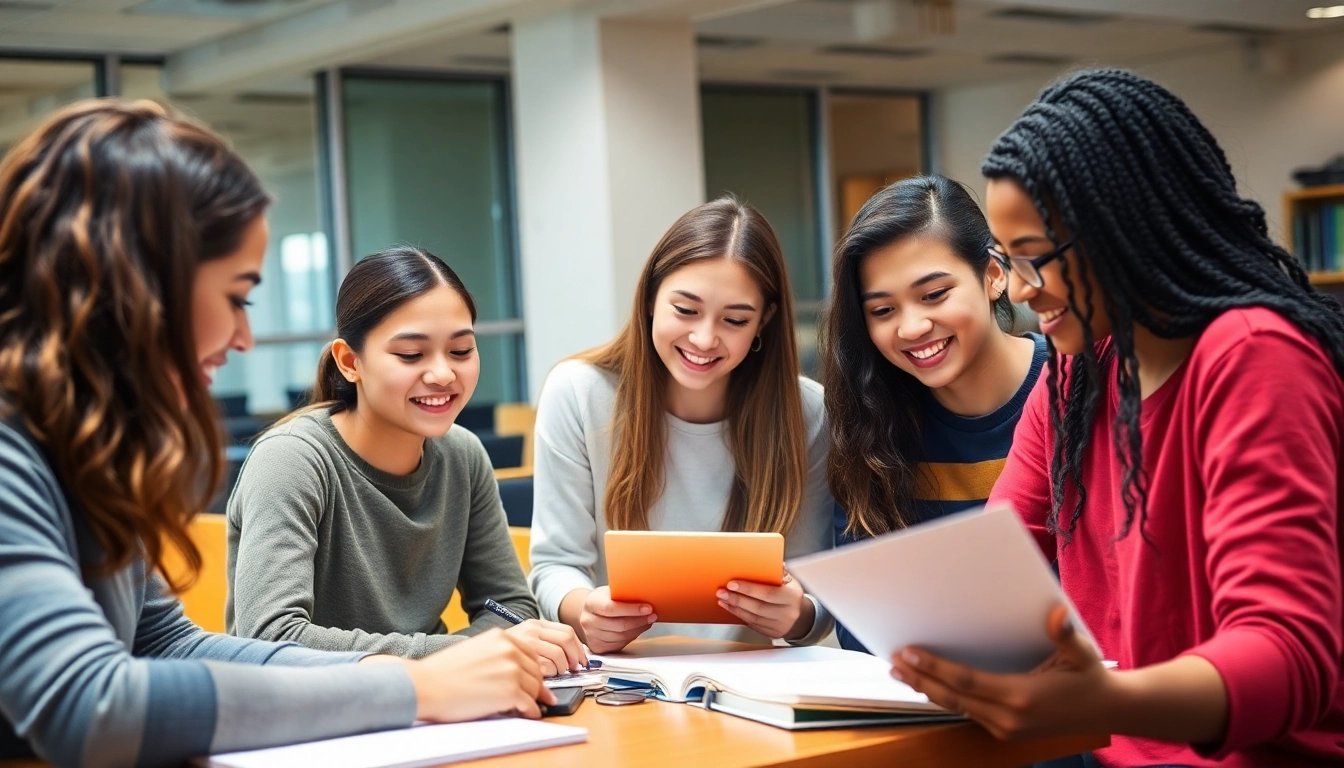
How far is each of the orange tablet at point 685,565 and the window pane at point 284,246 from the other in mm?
6292

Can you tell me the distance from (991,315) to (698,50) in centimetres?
588

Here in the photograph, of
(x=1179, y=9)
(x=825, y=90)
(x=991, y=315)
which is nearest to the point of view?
(x=991, y=315)

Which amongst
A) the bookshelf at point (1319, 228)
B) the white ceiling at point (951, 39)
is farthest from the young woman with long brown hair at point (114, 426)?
the bookshelf at point (1319, 228)

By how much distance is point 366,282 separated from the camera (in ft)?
7.20

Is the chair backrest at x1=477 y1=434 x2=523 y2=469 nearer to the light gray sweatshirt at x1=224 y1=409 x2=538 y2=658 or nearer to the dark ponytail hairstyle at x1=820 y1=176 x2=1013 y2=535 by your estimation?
the light gray sweatshirt at x1=224 y1=409 x2=538 y2=658

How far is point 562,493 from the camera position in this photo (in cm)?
242

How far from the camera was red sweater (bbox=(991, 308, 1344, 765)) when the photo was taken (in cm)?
123

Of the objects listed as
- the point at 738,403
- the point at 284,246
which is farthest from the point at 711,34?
the point at 738,403

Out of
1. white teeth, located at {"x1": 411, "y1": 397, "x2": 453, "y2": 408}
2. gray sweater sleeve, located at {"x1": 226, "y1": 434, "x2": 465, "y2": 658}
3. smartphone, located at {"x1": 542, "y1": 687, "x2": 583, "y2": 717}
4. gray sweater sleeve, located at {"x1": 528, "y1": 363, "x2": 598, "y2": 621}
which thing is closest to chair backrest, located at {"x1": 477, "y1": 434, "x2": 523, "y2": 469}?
gray sweater sleeve, located at {"x1": 528, "y1": 363, "x2": 598, "y2": 621}

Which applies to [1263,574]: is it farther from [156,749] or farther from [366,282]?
[366,282]

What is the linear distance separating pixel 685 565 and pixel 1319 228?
24.2 ft

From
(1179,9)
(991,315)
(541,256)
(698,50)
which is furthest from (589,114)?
(991,315)

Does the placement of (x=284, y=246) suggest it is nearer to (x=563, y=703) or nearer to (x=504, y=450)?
(x=504, y=450)

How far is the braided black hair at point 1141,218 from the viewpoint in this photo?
4.59 feet
